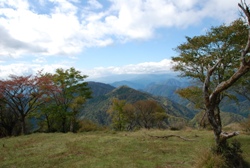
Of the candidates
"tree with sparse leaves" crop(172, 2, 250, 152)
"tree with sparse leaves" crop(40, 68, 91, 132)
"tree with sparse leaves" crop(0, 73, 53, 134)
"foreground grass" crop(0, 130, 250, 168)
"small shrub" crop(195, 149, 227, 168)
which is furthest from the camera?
"tree with sparse leaves" crop(40, 68, 91, 132)

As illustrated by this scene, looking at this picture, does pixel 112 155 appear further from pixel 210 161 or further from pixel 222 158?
pixel 222 158

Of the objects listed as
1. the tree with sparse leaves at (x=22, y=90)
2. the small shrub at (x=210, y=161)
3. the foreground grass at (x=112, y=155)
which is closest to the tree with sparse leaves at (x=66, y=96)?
the tree with sparse leaves at (x=22, y=90)

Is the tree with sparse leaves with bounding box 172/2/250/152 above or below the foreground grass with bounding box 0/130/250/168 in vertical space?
above

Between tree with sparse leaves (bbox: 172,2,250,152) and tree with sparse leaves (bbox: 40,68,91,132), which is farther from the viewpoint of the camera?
tree with sparse leaves (bbox: 40,68,91,132)

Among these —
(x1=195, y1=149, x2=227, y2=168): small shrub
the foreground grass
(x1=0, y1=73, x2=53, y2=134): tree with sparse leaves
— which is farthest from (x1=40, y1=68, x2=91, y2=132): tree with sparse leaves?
(x1=195, y1=149, x2=227, y2=168): small shrub

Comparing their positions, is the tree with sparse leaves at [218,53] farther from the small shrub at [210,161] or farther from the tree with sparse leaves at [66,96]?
the tree with sparse leaves at [66,96]

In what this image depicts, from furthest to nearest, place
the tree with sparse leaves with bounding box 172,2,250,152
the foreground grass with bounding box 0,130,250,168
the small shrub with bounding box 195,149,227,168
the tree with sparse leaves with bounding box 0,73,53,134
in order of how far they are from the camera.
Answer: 1. the tree with sparse leaves with bounding box 0,73,53,134
2. the tree with sparse leaves with bounding box 172,2,250,152
3. the foreground grass with bounding box 0,130,250,168
4. the small shrub with bounding box 195,149,227,168

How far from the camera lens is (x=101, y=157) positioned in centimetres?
1166

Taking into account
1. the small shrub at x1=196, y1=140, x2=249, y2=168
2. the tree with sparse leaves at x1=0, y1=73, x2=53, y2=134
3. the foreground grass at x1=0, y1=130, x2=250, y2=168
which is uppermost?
the tree with sparse leaves at x1=0, y1=73, x2=53, y2=134

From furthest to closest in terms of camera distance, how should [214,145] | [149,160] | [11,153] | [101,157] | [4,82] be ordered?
[4,82]
[11,153]
[101,157]
[149,160]
[214,145]

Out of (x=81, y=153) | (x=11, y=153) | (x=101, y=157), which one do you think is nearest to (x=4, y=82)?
(x=11, y=153)

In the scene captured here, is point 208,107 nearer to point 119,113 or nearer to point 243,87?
point 243,87

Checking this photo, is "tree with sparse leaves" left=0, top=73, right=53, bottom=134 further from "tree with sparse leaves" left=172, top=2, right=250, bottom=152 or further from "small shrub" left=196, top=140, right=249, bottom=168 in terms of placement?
"small shrub" left=196, top=140, right=249, bottom=168

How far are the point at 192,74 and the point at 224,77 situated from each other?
2.96 meters
